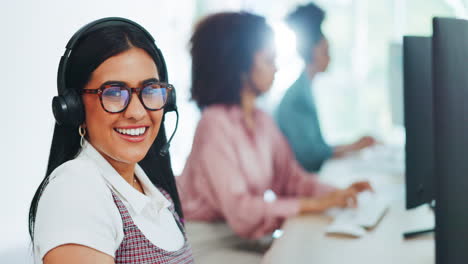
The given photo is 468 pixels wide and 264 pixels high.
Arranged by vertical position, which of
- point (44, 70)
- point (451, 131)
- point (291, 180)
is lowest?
point (291, 180)

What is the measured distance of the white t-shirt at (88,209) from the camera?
58cm

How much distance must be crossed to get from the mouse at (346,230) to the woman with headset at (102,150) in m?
0.61

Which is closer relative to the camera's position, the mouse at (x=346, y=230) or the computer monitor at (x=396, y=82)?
the mouse at (x=346, y=230)

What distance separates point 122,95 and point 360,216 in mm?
910

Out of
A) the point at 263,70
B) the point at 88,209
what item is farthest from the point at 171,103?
the point at 263,70

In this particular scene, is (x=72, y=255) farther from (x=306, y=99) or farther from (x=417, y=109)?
(x=306, y=99)

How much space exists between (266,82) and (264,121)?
169mm

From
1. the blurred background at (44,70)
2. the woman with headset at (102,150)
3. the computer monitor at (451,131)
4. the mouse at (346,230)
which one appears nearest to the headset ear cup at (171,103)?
the woman with headset at (102,150)

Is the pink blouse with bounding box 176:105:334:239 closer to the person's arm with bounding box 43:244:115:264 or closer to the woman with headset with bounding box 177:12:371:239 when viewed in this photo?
the woman with headset with bounding box 177:12:371:239

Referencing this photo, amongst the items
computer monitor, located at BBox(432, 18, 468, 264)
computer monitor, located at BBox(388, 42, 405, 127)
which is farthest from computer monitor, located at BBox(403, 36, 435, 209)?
computer monitor, located at BBox(388, 42, 405, 127)

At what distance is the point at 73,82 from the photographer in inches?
26.2

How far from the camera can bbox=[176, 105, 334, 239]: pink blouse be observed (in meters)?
1.45

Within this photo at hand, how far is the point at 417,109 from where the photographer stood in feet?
3.55

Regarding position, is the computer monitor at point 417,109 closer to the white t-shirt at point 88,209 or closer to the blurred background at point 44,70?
the blurred background at point 44,70
